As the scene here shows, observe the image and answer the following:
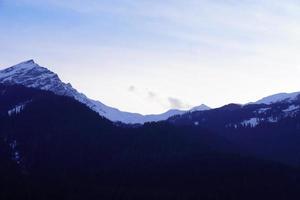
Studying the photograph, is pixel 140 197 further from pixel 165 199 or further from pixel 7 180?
pixel 7 180

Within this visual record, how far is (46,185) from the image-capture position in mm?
197625

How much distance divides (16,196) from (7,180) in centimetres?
1846

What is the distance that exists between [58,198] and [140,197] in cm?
2696

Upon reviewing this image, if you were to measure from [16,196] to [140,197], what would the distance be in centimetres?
3884

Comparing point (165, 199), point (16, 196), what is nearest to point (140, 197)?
point (165, 199)

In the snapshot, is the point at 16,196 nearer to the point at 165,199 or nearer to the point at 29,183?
the point at 29,183

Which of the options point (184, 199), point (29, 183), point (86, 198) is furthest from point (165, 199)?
point (29, 183)

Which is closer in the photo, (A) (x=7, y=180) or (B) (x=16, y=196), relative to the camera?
(B) (x=16, y=196)

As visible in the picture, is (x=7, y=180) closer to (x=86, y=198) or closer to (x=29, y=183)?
(x=29, y=183)

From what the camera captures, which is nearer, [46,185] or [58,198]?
[58,198]

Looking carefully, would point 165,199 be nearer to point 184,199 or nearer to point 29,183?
point 184,199

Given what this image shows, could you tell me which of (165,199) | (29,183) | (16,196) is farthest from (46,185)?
(165,199)

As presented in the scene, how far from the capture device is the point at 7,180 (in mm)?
195000

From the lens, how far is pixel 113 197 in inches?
7608
